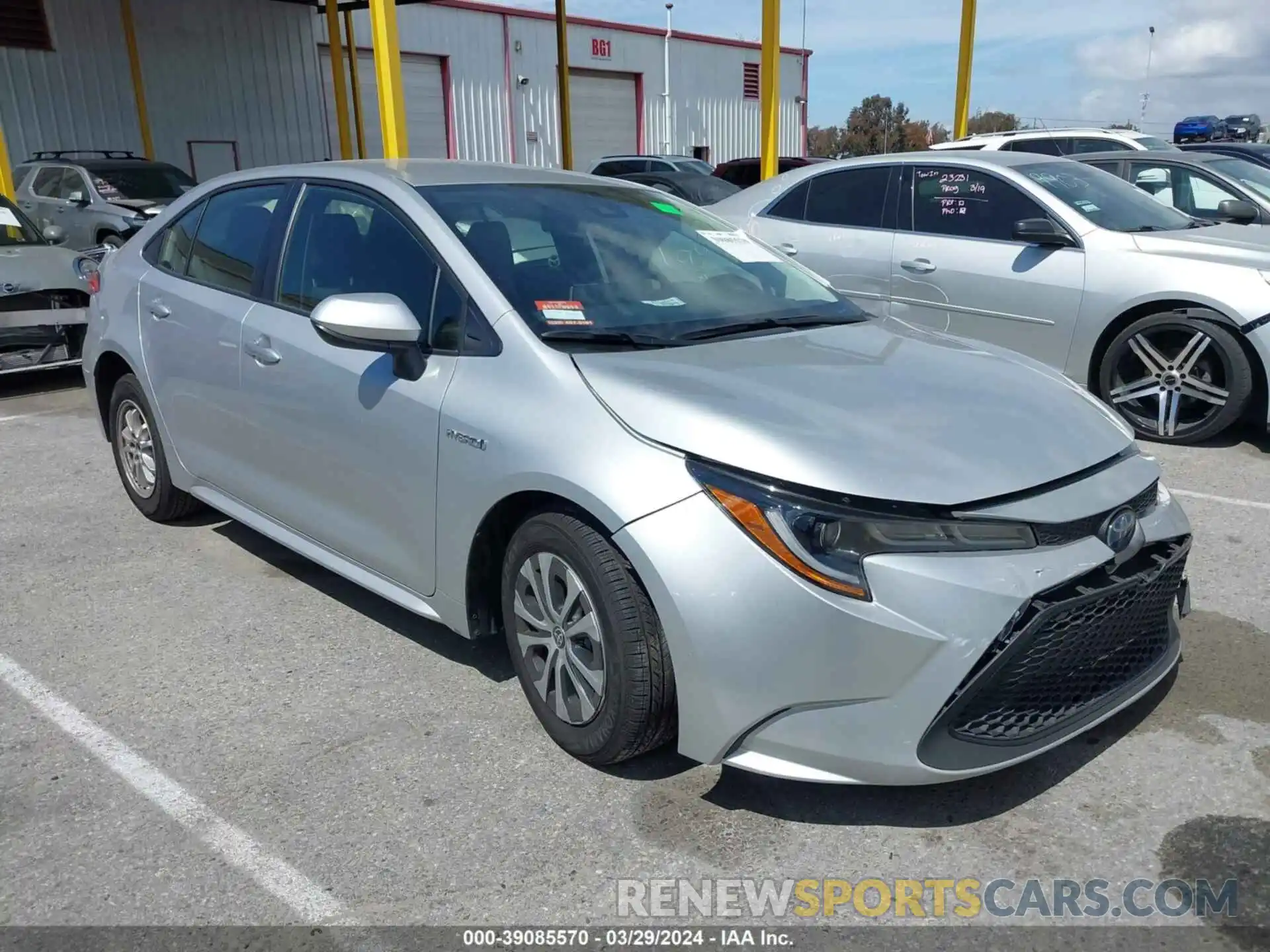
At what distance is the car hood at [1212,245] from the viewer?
5867mm

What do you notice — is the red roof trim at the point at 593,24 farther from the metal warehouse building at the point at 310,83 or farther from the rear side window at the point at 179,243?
the rear side window at the point at 179,243

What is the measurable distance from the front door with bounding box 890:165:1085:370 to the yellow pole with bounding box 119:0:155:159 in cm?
1626

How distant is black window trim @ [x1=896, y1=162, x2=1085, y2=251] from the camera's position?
6.30m

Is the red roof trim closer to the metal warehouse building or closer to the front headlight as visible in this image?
the metal warehouse building

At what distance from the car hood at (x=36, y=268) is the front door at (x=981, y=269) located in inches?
248

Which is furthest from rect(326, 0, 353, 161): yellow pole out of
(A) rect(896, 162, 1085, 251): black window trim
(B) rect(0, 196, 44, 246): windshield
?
(A) rect(896, 162, 1085, 251): black window trim

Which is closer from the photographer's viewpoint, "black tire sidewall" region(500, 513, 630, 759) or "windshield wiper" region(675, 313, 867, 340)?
"black tire sidewall" region(500, 513, 630, 759)

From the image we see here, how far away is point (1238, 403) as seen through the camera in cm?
572

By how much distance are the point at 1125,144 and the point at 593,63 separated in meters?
18.5

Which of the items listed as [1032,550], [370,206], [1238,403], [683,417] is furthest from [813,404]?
[1238,403]

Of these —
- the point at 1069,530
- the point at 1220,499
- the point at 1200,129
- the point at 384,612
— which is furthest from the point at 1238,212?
the point at 1200,129

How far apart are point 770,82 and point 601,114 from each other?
55.9ft

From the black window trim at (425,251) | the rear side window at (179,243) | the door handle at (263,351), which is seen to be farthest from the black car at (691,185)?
the door handle at (263,351)

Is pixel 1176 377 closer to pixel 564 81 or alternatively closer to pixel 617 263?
pixel 617 263
